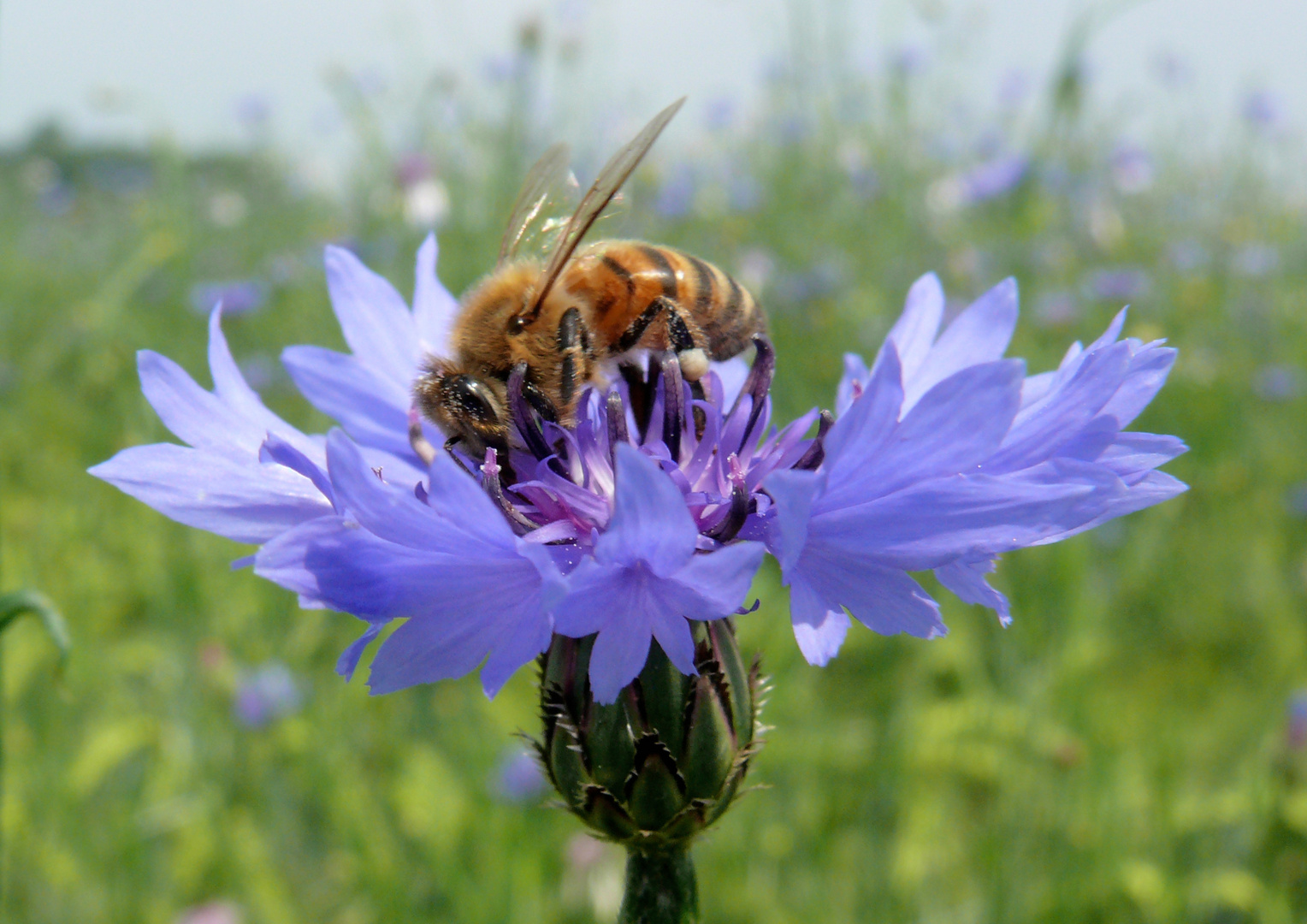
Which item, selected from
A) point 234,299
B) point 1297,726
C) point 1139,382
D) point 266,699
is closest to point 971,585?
point 1139,382

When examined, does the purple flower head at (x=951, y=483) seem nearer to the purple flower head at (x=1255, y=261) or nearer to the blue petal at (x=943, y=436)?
the blue petal at (x=943, y=436)

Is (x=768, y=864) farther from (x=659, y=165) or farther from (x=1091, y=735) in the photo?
(x=659, y=165)

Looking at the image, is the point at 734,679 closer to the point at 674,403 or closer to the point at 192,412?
the point at 674,403

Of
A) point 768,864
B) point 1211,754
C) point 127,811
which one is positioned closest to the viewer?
point 127,811

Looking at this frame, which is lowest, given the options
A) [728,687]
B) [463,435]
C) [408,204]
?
[728,687]

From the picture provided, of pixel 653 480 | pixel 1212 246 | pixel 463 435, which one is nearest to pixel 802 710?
pixel 463 435

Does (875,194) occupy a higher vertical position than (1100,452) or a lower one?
higher

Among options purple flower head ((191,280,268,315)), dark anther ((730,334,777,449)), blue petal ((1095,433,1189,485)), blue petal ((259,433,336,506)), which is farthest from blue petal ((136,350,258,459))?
purple flower head ((191,280,268,315))
